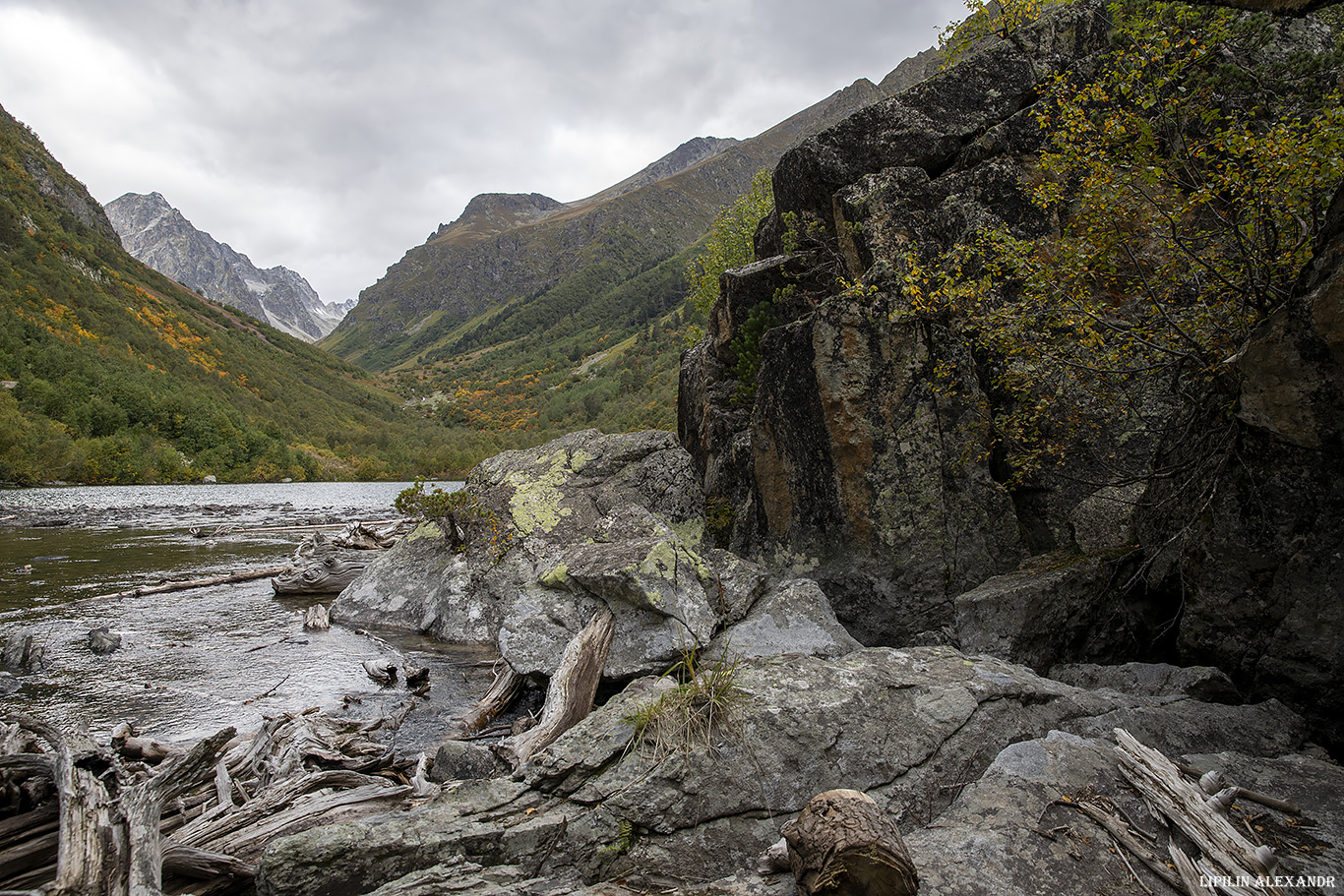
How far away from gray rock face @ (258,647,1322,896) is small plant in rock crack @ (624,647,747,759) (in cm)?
6

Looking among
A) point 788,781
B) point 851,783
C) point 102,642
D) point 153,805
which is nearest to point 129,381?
point 102,642

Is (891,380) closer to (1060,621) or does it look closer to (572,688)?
(1060,621)

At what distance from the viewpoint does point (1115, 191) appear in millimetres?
6547

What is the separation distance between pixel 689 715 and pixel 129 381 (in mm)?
104252

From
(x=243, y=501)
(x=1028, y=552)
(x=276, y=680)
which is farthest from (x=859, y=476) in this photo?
(x=243, y=501)

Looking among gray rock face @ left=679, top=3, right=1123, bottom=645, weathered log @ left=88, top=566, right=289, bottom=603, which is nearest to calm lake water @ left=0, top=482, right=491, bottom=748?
weathered log @ left=88, top=566, right=289, bottom=603

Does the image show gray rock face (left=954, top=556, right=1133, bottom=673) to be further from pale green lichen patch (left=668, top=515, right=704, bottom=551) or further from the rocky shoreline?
pale green lichen patch (left=668, top=515, right=704, bottom=551)

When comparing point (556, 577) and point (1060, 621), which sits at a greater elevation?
point (556, 577)

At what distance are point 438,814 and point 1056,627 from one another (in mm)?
7772

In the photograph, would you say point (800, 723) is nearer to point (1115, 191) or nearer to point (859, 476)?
point (859, 476)

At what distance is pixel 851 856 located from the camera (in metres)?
3.19

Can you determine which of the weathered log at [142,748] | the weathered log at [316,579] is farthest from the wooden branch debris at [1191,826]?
the weathered log at [316,579]

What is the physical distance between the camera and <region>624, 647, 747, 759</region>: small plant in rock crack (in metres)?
5.04

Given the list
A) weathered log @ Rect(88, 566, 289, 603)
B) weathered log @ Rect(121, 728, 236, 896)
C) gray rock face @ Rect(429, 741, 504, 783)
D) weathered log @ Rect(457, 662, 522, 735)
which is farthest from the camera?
weathered log @ Rect(88, 566, 289, 603)
